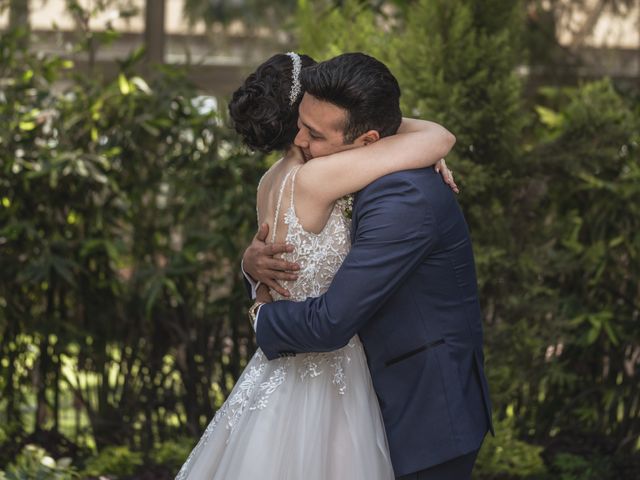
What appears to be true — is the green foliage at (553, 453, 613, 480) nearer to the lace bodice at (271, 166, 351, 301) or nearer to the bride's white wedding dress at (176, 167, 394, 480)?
the bride's white wedding dress at (176, 167, 394, 480)

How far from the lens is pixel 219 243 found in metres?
4.58

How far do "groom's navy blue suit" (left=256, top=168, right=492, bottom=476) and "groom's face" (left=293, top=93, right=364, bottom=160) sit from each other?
0.13 meters

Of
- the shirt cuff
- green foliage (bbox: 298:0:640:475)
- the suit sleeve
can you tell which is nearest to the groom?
the suit sleeve

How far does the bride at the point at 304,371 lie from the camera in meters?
2.44

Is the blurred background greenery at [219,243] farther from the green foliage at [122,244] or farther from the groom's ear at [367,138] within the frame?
the groom's ear at [367,138]

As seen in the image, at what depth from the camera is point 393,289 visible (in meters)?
2.31

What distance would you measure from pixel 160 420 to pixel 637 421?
2262mm

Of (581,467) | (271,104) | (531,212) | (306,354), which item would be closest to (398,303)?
(306,354)

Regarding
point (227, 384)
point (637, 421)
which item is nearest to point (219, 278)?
point (227, 384)

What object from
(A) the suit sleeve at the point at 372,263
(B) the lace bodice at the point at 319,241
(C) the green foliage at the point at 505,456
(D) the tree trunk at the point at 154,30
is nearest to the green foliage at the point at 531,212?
(C) the green foliage at the point at 505,456

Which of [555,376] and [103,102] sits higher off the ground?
[103,102]

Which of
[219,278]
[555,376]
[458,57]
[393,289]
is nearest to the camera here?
[393,289]

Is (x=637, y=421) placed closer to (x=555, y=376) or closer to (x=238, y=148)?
(x=555, y=376)

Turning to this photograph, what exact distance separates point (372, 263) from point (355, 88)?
39 cm
